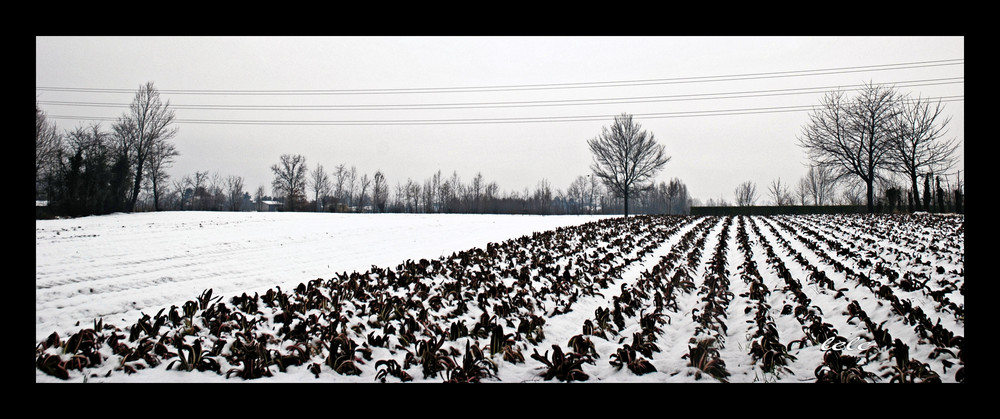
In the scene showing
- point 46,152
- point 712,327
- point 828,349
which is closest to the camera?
point 828,349

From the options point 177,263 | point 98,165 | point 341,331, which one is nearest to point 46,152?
point 98,165

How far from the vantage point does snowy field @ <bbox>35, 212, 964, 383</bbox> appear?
3.62 metres

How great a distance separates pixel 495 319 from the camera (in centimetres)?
527

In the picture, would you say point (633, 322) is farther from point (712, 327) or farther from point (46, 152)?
point (46, 152)

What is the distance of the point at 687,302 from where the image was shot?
21.3ft

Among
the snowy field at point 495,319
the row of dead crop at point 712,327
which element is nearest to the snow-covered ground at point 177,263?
the snowy field at point 495,319

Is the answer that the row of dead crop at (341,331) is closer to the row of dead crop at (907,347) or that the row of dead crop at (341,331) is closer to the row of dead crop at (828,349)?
the row of dead crop at (828,349)

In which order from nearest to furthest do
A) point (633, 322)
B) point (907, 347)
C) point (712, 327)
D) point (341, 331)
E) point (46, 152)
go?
1. point (907, 347)
2. point (341, 331)
3. point (712, 327)
4. point (633, 322)
5. point (46, 152)

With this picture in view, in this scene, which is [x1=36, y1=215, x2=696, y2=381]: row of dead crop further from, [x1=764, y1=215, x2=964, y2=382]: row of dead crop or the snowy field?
[x1=764, y1=215, x2=964, y2=382]: row of dead crop

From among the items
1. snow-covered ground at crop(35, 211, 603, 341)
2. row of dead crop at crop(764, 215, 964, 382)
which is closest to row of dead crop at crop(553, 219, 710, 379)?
row of dead crop at crop(764, 215, 964, 382)

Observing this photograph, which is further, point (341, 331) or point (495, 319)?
point (495, 319)

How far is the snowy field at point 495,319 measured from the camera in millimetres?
3615
